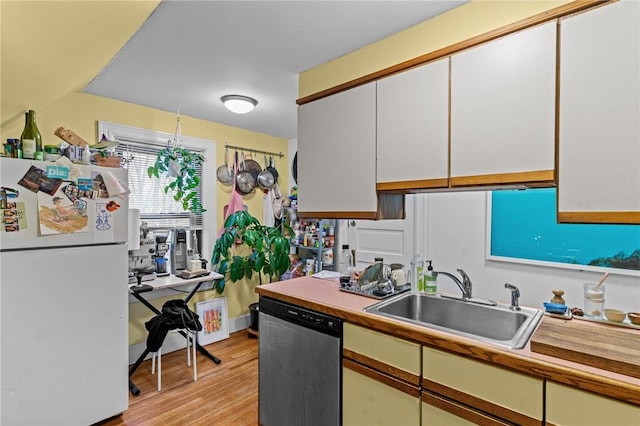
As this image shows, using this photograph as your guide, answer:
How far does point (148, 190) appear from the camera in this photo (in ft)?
10.2

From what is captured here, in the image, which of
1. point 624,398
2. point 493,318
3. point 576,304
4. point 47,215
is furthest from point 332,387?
point 47,215

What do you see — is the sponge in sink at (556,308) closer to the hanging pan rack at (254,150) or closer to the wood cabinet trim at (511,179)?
the wood cabinet trim at (511,179)

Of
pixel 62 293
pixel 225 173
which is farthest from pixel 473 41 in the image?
pixel 225 173

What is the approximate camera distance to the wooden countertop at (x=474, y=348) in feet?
3.18

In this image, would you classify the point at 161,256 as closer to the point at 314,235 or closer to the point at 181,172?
the point at 181,172

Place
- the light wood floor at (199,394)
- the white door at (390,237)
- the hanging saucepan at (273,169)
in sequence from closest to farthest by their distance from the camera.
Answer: the light wood floor at (199,394) < the white door at (390,237) < the hanging saucepan at (273,169)

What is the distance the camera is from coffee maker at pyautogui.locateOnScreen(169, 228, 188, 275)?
3.06 meters

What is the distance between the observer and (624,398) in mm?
946

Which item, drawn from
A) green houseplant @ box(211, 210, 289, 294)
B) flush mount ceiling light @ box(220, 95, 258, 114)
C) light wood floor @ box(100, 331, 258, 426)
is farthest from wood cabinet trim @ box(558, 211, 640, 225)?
green houseplant @ box(211, 210, 289, 294)

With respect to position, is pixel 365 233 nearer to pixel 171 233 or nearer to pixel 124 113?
pixel 171 233

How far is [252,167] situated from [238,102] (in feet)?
4.08

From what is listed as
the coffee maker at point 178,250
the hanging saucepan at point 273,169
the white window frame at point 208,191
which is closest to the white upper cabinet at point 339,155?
the coffee maker at point 178,250

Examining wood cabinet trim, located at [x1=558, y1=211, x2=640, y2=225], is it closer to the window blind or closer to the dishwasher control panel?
the dishwasher control panel

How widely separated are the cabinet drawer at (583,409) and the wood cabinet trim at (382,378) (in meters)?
0.49
